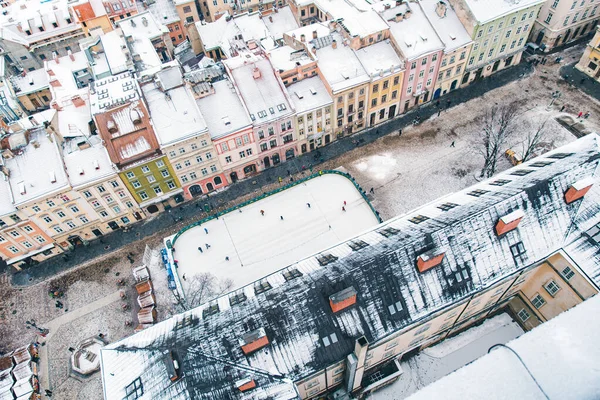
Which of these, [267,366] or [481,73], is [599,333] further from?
[481,73]

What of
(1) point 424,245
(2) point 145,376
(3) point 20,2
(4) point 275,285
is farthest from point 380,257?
(3) point 20,2

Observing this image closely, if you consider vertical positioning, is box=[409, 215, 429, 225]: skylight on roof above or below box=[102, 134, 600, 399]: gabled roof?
above

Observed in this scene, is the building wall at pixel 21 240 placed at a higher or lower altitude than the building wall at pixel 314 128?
lower

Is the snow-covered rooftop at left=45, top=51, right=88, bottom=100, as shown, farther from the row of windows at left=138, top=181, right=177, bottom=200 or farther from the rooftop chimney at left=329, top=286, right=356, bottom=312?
the rooftop chimney at left=329, top=286, right=356, bottom=312

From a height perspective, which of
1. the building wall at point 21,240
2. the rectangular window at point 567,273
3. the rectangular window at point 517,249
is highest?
the building wall at point 21,240

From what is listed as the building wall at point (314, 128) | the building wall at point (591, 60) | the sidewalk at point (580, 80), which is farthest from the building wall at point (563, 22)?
the building wall at point (314, 128)

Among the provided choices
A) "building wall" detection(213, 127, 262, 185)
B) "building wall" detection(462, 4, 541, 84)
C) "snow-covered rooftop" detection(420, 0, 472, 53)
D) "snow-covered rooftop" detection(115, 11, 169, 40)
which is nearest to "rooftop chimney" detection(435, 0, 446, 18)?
"snow-covered rooftop" detection(420, 0, 472, 53)

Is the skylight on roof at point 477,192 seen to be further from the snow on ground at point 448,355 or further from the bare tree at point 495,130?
the bare tree at point 495,130
